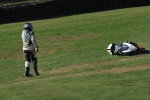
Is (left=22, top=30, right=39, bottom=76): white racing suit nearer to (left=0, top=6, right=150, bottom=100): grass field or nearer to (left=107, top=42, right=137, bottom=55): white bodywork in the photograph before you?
(left=0, top=6, right=150, bottom=100): grass field

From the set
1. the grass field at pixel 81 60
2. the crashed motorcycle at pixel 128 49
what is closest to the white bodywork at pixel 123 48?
the crashed motorcycle at pixel 128 49

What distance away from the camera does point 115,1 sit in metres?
38.1

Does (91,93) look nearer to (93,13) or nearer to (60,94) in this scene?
(60,94)

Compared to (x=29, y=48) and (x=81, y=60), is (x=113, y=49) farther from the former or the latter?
(x=29, y=48)

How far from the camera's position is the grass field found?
1653 centimetres

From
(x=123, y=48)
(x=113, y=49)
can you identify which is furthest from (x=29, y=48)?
(x=123, y=48)

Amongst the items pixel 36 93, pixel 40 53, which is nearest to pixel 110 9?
pixel 40 53

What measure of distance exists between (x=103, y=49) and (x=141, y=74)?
6806 millimetres

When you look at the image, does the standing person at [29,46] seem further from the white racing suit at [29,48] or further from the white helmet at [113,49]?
the white helmet at [113,49]

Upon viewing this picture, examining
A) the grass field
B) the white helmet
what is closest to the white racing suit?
the grass field

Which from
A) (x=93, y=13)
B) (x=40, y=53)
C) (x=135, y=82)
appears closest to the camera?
(x=135, y=82)

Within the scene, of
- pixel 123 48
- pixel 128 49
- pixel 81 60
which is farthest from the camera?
pixel 81 60

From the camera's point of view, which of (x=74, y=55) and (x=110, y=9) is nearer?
(x=74, y=55)

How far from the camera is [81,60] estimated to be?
Result: 75.5 ft
